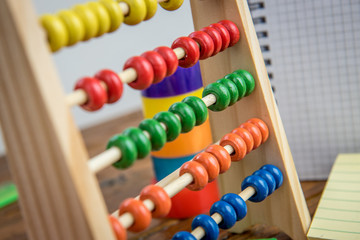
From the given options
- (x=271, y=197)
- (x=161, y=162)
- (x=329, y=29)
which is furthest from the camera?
(x=161, y=162)

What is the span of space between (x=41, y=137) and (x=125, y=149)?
138mm

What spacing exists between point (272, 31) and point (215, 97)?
1.40 ft

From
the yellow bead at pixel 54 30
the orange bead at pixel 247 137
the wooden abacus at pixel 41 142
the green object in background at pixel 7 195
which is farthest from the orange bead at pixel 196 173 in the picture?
the green object in background at pixel 7 195

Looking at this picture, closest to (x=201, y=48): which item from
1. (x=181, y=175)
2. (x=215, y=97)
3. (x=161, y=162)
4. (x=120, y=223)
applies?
(x=215, y=97)

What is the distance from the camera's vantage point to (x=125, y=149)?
2.33ft

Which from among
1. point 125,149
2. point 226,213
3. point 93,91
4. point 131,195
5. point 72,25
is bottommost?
point 131,195

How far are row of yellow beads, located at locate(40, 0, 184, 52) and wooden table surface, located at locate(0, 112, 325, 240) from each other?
641 mm

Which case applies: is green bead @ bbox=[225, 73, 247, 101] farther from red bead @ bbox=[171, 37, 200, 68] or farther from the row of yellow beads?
the row of yellow beads

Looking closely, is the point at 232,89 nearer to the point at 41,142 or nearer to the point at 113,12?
the point at 113,12

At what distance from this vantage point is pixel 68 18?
67cm

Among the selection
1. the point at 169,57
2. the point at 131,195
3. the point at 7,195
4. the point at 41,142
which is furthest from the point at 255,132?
the point at 7,195

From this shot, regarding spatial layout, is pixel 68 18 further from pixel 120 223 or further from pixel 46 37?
pixel 120 223

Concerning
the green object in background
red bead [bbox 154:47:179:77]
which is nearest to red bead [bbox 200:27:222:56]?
red bead [bbox 154:47:179:77]

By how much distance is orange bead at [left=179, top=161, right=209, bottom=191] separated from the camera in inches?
33.4
